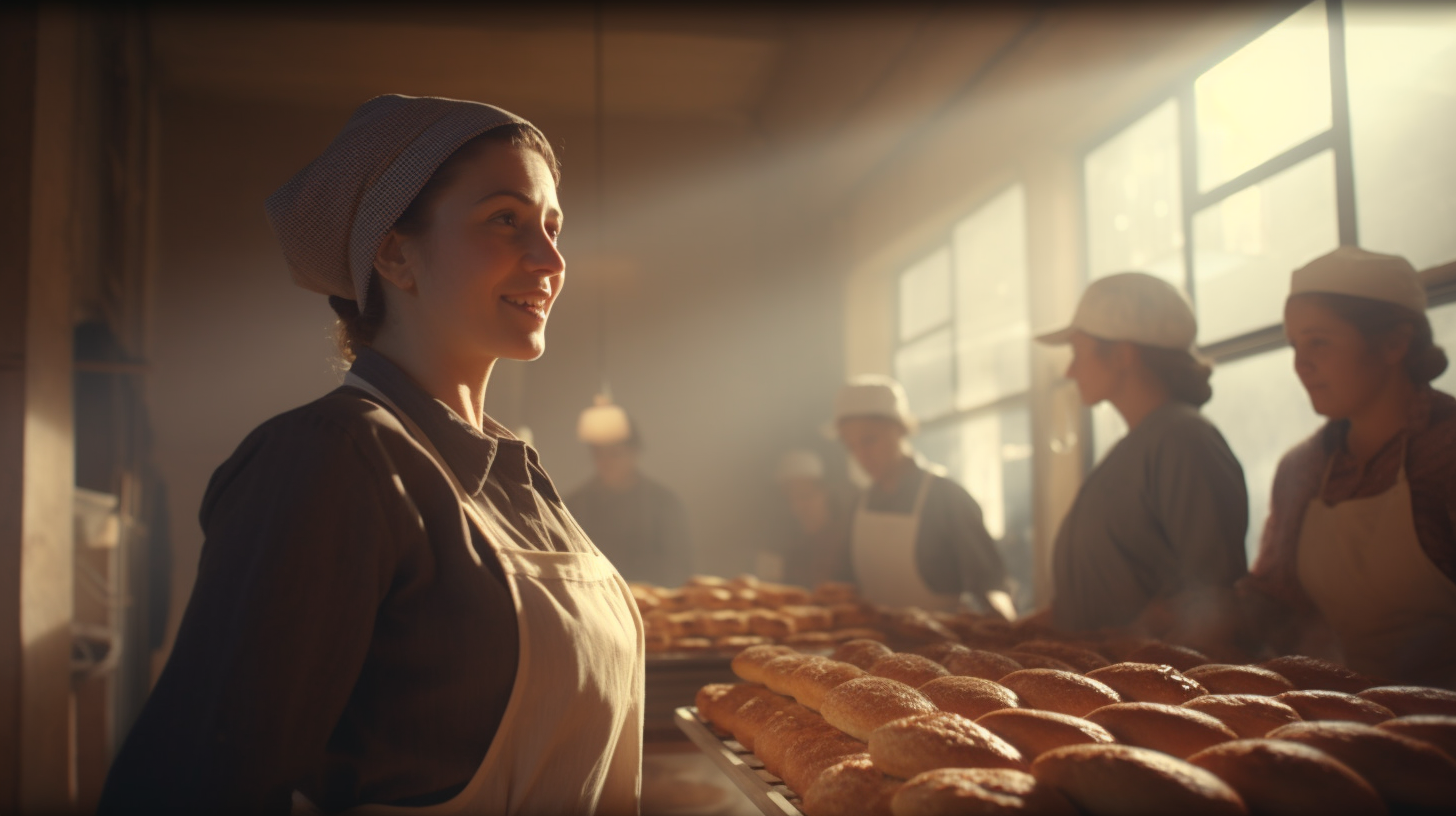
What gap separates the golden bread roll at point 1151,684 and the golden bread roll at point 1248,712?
85 millimetres

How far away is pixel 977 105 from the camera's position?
15.5 ft

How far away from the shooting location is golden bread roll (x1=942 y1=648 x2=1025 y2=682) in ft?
5.10

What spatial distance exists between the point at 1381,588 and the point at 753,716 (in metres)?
1.37

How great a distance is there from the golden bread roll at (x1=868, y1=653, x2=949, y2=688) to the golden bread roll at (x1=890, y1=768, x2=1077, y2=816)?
0.52m

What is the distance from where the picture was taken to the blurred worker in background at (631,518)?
5.16 metres

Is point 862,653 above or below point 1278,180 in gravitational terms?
below

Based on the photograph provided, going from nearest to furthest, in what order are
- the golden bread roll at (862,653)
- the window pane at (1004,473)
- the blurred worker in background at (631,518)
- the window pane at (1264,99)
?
the golden bread roll at (862,653)
the window pane at (1264,99)
the window pane at (1004,473)
the blurred worker in background at (631,518)

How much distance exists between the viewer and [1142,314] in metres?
2.60

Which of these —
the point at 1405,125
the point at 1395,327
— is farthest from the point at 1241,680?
the point at 1405,125

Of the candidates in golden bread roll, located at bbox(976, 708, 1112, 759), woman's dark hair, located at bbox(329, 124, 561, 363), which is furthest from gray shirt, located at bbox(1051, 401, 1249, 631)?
woman's dark hair, located at bbox(329, 124, 561, 363)

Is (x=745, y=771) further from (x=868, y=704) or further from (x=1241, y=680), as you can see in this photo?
(x=1241, y=680)

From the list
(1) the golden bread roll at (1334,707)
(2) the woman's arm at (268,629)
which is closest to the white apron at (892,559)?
(1) the golden bread roll at (1334,707)

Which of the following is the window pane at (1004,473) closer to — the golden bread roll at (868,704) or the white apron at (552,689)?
the golden bread roll at (868,704)

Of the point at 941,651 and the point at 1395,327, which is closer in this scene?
the point at 941,651
